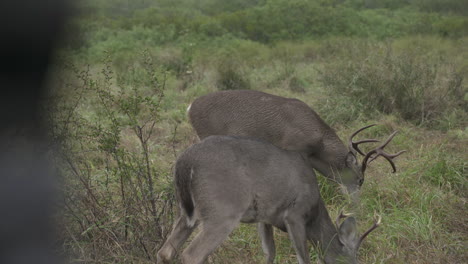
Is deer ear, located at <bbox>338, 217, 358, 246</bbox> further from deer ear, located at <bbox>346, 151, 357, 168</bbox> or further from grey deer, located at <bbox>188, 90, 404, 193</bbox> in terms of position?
deer ear, located at <bbox>346, 151, 357, 168</bbox>

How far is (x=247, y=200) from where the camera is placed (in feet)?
11.6

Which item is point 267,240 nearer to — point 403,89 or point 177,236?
point 177,236

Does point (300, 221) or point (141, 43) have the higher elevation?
point (300, 221)

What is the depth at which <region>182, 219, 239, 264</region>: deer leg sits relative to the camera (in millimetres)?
3295

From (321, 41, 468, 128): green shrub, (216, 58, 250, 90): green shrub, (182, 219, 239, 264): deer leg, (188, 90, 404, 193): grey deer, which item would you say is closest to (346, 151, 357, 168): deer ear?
(188, 90, 404, 193): grey deer

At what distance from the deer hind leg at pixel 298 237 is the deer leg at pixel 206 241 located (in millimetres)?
560

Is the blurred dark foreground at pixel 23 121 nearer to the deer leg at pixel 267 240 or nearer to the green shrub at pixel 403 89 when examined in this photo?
the deer leg at pixel 267 240

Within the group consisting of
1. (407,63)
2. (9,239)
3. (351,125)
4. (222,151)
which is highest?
(9,239)

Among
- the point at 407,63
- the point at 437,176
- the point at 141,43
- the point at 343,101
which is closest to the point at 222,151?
the point at 437,176

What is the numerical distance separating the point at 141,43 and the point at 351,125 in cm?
1353

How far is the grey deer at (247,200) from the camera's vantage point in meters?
3.41

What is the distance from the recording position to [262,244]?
4.17m

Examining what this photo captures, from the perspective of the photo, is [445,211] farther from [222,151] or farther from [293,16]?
[293,16]

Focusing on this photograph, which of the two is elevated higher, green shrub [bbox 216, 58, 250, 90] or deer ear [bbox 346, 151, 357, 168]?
deer ear [bbox 346, 151, 357, 168]
